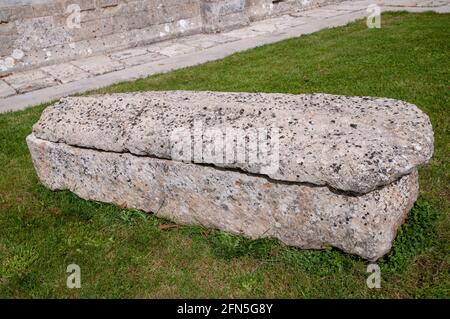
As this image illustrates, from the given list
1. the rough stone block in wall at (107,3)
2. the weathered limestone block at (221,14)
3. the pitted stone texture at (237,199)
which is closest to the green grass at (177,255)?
the pitted stone texture at (237,199)

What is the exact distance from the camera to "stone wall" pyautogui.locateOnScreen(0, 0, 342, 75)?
24.4ft

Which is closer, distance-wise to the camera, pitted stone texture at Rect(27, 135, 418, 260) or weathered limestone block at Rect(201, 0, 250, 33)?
pitted stone texture at Rect(27, 135, 418, 260)

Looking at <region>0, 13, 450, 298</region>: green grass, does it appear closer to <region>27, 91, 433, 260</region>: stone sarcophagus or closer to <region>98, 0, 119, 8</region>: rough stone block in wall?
<region>27, 91, 433, 260</region>: stone sarcophagus

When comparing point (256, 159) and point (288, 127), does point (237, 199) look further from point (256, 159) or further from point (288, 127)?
point (288, 127)

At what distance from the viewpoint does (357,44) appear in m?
7.20

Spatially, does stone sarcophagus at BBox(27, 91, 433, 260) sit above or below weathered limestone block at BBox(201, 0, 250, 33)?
below

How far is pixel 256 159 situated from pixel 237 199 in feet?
1.14

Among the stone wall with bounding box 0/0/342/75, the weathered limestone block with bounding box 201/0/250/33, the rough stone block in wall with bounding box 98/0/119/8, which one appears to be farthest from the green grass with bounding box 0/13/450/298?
the weathered limestone block with bounding box 201/0/250/33

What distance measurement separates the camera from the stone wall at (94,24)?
743 centimetres

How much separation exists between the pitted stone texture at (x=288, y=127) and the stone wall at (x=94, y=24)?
4671 millimetres
